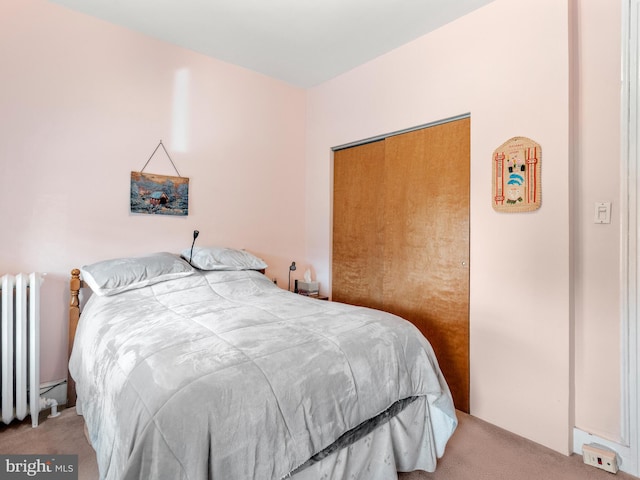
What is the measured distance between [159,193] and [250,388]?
2095mm

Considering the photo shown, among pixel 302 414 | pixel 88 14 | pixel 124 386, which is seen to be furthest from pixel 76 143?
pixel 302 414

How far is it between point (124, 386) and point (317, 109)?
10.1 ft

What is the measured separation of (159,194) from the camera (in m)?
2.68

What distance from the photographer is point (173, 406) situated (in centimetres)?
97

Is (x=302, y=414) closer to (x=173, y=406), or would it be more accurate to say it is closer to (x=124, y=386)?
(x=173, y=406)

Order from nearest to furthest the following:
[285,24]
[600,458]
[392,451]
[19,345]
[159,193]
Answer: [392,451]
[600,458]
[19,345]
[285,24]
[159,193]

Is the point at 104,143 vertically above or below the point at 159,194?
above

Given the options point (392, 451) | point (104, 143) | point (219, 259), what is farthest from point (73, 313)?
point (392, 451)

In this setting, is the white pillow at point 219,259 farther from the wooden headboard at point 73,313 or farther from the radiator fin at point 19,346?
the radiator fin at point 19,346

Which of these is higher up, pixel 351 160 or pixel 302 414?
pixel 351 160

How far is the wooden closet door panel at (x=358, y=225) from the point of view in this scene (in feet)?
9.73

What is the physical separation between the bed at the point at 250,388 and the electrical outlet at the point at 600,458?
780 millimetres

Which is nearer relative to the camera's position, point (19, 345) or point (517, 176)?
point (19, 345)

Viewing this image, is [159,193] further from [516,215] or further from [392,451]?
[516,215]
